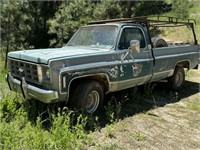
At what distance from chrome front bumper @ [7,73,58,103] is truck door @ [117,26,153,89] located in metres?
1.59

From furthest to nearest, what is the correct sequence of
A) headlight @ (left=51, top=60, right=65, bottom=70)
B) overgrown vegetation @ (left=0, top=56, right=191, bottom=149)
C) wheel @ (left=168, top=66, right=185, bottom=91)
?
wheel @ (left=168, top=66, right=185, bottom=91), headlight @ (left=51, top=60, right=65, bottom=70), overgrown vegetation @ (left=0, top=56, right=191, bottom=149)

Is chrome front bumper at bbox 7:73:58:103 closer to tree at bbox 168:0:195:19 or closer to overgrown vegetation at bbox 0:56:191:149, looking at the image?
overgrown vegetation at bbox 0:56:191:149

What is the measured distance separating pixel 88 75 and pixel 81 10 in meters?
15.0

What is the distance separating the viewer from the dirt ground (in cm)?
444

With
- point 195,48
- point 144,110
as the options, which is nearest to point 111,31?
point 144,110

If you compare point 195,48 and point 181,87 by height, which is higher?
point 195,48

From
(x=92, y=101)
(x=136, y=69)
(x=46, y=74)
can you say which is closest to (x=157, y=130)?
(x=92, y=101)

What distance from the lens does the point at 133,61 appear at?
5828mm

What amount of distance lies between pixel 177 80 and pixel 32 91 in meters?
4.48

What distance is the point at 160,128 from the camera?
514 cm

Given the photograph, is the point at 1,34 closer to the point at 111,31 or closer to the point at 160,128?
the point at 111,31

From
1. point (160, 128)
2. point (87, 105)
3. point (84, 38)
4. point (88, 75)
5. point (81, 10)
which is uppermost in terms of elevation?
point (81, 10)

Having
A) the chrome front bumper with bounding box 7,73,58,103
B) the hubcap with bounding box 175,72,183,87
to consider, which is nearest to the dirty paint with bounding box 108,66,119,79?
the chrome front bumper with bounding box 7,73,58,103

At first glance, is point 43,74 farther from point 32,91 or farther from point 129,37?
point 129,37
